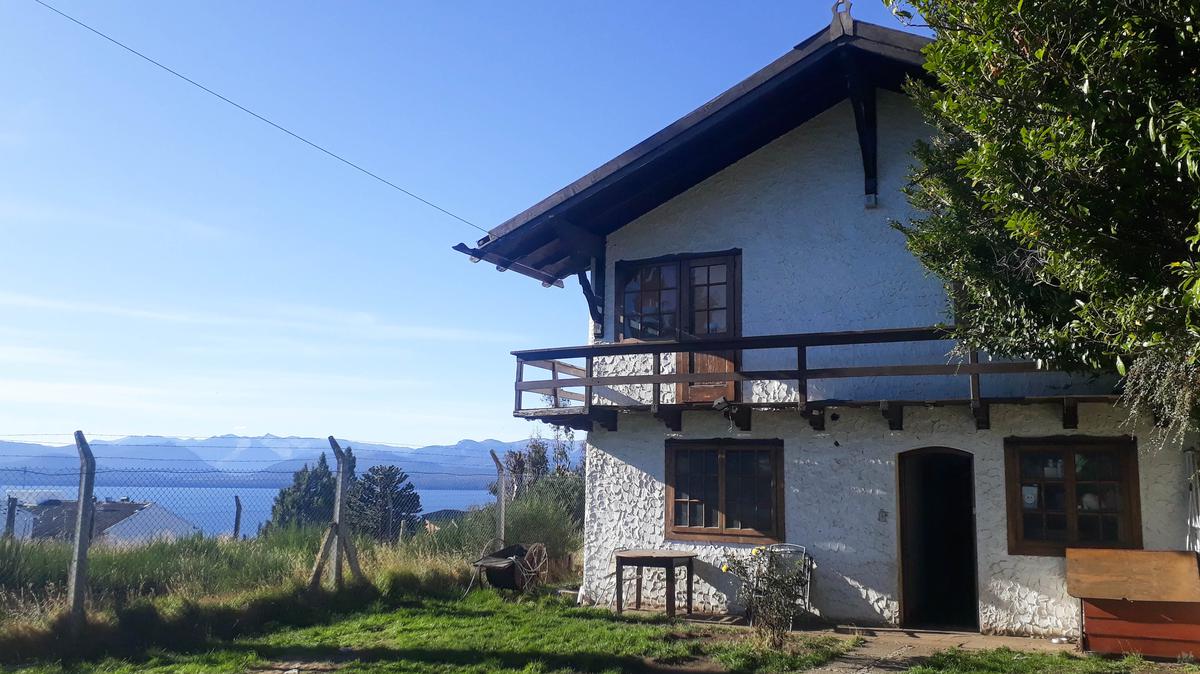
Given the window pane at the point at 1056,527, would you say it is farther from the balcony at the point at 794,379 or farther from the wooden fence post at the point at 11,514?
the wooden fence post at the point at 11,514

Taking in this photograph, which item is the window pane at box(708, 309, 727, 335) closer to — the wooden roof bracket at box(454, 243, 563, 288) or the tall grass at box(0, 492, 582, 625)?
the wooden roof bracket at box(454, 243, 563, 288)

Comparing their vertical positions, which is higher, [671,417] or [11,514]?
[671,417]

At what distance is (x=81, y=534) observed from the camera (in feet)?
30.5

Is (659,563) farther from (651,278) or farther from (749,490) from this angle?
(651,278)

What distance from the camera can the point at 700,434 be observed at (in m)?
12.0

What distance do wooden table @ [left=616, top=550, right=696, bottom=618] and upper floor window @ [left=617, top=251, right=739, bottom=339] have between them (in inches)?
113

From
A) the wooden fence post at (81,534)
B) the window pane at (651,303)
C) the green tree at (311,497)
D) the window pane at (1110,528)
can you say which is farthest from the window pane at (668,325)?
the green tree at (311,497)

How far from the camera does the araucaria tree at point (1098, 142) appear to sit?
4746 mm

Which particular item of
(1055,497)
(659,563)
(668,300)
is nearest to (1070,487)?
(1055,497)

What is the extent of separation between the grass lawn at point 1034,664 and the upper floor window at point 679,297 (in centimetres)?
487

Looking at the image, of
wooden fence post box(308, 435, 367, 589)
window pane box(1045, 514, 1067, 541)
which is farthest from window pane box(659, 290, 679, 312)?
window pane box(1045, 514, 1067, 541)

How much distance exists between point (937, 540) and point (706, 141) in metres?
6.58

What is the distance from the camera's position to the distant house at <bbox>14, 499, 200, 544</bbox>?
1198cm

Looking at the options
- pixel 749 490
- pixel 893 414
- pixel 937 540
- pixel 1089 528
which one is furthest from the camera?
pixel 937 540
